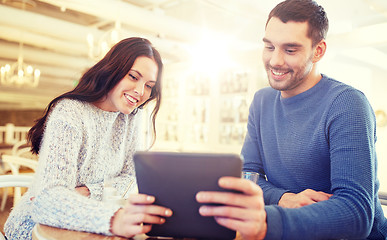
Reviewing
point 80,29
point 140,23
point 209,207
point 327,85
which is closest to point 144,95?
point 327,85

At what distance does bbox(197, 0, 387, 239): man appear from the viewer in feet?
2.66

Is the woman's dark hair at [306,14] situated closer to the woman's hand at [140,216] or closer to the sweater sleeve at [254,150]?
the sweater sleeve at [254,150]

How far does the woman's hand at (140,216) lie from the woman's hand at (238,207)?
11cm

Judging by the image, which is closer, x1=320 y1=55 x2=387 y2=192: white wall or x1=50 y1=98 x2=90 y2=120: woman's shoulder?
x1=50 y1=98 x2=90 y2=120: woman's shoulder

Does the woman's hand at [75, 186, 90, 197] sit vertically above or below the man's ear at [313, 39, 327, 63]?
below

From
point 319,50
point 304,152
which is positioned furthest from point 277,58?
point 304,152

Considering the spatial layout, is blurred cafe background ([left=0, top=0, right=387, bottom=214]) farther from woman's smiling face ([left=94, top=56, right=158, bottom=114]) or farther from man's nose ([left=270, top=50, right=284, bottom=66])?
man's nose ([left=270, top=50, right=284, bottom=66])

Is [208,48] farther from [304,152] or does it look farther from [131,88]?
[304,152]

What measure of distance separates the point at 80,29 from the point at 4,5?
1195 millimetres

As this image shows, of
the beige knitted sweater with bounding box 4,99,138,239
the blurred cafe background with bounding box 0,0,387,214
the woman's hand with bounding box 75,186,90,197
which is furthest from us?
the blurred cafe background with bounding box 0,0,387,214

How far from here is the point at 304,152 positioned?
4.15 ft

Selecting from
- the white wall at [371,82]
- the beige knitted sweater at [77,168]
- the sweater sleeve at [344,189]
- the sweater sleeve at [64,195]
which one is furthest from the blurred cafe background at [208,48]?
the sweater sleeve at [64,195]

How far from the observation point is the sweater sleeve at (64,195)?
2.97 ft

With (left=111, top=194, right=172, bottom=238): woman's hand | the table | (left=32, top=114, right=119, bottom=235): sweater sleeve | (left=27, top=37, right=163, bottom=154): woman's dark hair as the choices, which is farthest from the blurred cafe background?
(left=111, top=194, right=172, bottom=238): woman's hand
